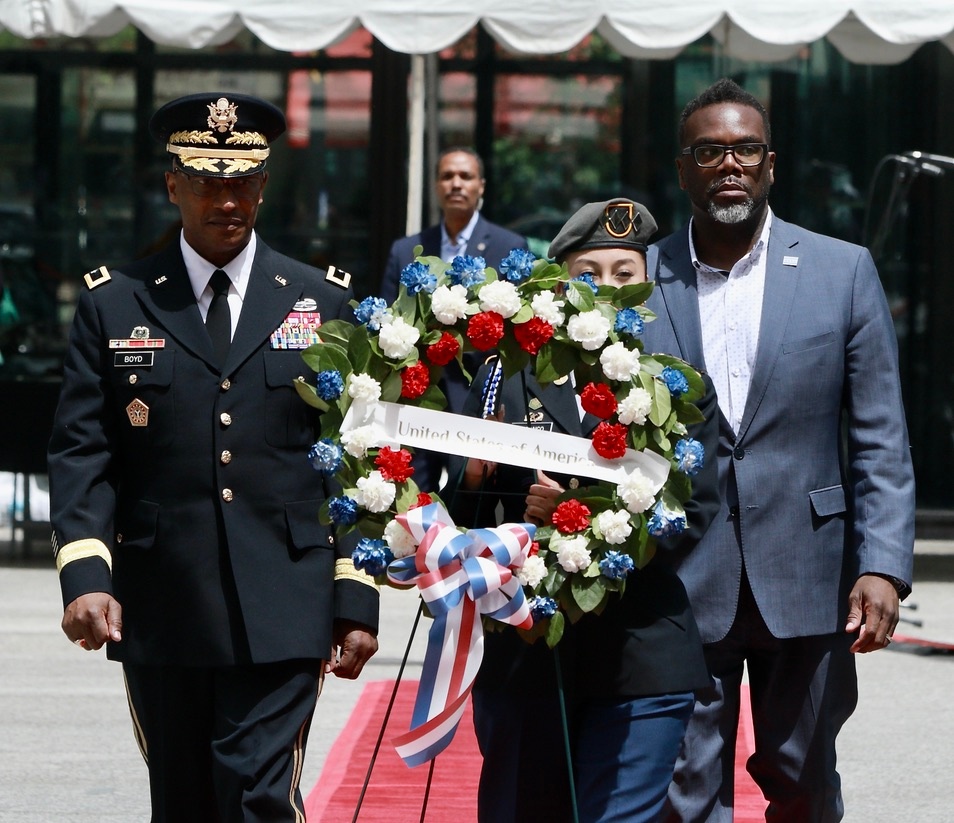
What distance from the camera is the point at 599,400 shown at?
362cm

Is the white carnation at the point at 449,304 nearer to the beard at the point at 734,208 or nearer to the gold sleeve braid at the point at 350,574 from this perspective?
the gold sleeve braid at the point at 350,574

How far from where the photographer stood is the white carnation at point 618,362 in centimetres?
361

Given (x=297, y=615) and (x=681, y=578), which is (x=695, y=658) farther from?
(x=297, y=615)

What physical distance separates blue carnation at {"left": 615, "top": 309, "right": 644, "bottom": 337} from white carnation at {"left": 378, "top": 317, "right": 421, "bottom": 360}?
425 millimetres

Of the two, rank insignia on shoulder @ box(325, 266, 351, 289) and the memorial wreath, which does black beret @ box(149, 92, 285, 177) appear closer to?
rank insignia on shoulder @ box(325, 266, 351, 289)

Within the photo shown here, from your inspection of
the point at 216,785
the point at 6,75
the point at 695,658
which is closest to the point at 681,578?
the point at 695,658

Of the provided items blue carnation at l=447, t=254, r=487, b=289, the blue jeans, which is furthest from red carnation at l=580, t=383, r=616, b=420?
the blue jeans

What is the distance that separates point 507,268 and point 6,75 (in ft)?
30.5

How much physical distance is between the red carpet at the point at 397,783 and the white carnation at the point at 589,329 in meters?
2.11

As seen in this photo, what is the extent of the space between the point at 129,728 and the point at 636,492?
3.87 meters

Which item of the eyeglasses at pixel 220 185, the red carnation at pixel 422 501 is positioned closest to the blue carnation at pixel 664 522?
the red carnation at pixel 422 501

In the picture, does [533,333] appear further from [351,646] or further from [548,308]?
[351,646]

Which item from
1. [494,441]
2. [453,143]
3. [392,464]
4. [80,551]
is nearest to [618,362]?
[494,441]

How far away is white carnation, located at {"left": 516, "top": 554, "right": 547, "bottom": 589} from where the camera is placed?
3.54 metres
